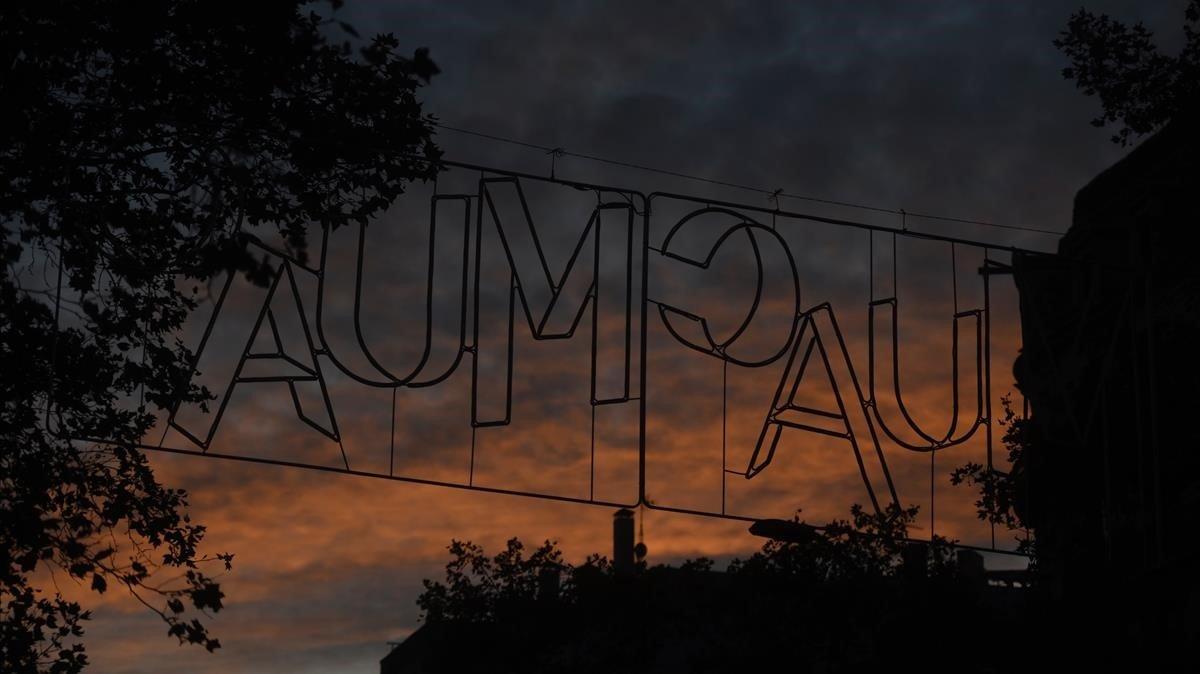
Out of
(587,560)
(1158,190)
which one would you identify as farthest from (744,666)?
(1158,190)

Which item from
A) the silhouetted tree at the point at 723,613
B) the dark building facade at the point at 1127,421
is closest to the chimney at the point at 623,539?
the silhouetted tree at the point at 723,613

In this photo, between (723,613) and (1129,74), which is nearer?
(1129,74)

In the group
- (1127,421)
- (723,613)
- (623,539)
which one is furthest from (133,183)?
(623,539)

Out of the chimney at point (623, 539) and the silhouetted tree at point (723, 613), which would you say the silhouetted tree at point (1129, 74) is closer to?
the silhouetted tree at point (723, 613)

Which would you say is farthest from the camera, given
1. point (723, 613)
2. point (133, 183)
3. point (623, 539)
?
point (623, 539)

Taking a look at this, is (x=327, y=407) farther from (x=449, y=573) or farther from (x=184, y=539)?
(x=449, y=573)

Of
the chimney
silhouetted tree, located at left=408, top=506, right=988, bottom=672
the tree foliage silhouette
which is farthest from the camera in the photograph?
the chimney

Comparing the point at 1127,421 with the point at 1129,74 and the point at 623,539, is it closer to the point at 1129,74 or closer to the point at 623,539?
the point at 1129,74

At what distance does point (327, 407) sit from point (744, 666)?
775 inches

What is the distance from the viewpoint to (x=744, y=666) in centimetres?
2822

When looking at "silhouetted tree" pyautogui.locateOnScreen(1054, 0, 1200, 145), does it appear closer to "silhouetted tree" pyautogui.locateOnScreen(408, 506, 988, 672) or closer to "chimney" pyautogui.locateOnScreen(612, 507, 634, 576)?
"silhouetted tree" pyautogui.locateOnScreen(408, 506, 988, 672)

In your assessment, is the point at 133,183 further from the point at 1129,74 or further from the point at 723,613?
the point at 723,613

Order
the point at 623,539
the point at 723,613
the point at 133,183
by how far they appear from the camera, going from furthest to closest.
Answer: the point at 623,539 < the point at 723,613 < the point at 133,183

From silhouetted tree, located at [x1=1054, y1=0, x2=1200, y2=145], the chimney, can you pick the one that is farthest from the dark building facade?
the chimney
